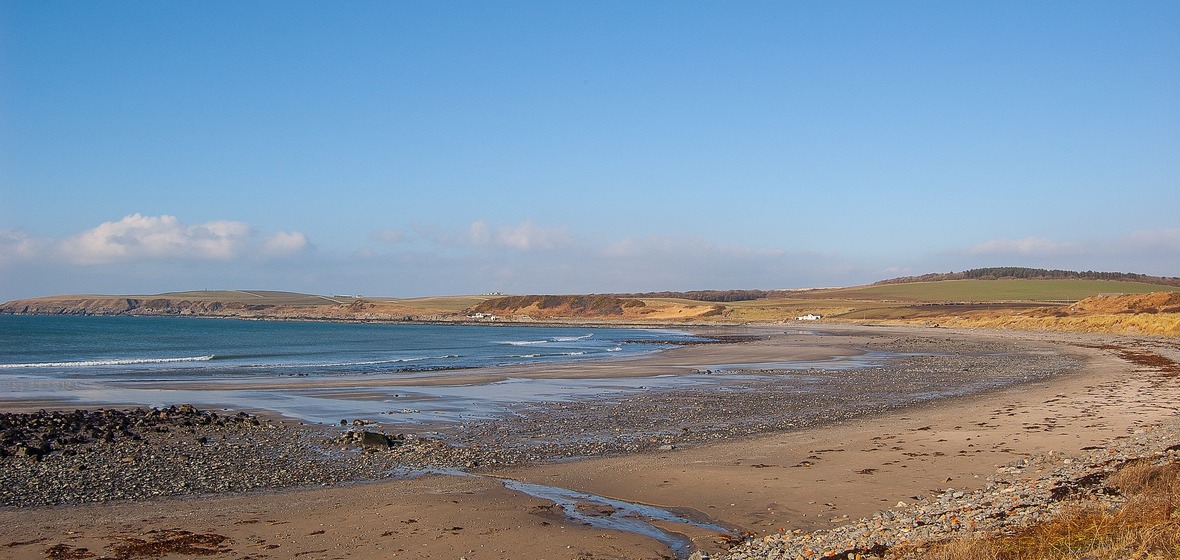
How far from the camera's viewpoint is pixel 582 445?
1672 centimetres

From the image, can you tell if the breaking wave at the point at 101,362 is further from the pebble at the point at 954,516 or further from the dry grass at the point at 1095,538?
the dry grass at the point at 1095,538

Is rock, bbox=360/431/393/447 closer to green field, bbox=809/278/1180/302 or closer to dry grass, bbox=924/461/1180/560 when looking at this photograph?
dry grass, bbox=924/461/1180/560

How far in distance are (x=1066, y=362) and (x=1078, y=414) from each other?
73.3 feet

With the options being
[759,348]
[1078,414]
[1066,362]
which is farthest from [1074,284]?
[1078,414]

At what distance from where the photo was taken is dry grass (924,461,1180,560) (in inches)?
263

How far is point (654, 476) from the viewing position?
528 inches

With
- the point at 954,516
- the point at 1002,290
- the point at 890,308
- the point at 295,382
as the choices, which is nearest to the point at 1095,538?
the point at 954,516

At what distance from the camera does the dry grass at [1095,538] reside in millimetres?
6676

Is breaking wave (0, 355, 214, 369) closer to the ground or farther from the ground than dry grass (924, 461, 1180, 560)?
closer to the ground

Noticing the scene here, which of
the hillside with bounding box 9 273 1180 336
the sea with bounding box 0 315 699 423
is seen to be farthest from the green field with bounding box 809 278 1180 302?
the sea with bounding box 0 315 699 423

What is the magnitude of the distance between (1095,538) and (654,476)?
720 centimetres

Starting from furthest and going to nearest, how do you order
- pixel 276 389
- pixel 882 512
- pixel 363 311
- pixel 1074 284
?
pixel 363 311
pixel 1074 284
pixel 276 389
pixel 882 512

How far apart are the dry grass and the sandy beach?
261 centimetres

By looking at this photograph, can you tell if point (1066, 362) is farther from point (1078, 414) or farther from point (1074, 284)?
point (1074, 284)
